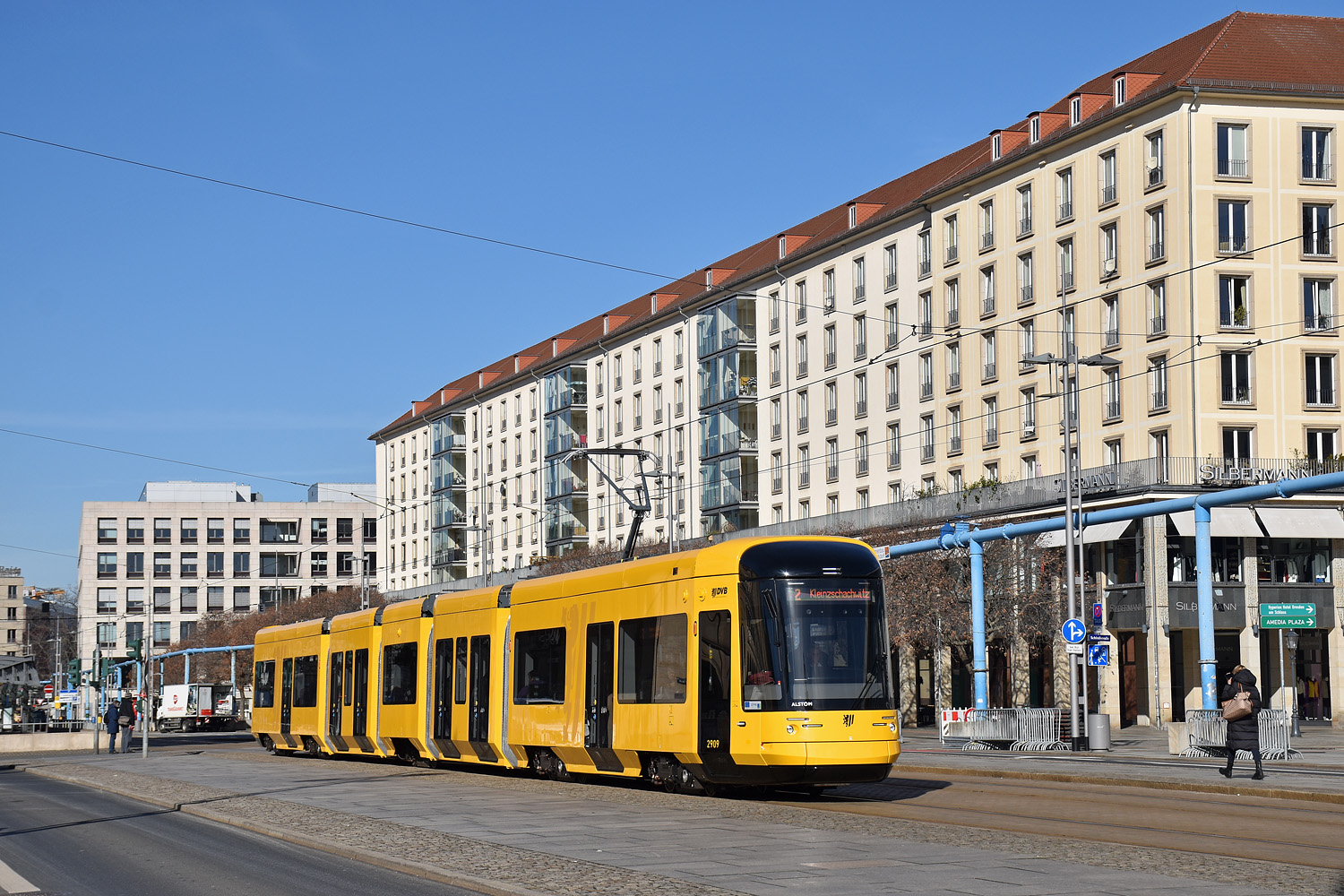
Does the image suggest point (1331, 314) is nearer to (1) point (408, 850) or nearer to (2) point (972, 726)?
(2) point (972, 726)

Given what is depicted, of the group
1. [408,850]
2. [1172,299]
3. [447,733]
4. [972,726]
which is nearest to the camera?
[408,850]

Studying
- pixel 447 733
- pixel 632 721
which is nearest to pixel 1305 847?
pixel 632 721

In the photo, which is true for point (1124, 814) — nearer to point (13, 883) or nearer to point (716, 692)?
point (716, 692)

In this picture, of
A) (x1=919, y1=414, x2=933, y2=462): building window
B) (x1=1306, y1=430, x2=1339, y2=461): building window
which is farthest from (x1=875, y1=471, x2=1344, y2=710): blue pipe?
(x1=919, y1=414, x2=933, y2=462): building window

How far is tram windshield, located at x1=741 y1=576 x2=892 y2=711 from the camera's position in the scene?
1970 cm

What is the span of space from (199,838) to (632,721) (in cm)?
691

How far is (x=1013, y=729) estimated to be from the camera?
1436 inches

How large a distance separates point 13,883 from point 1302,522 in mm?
48282

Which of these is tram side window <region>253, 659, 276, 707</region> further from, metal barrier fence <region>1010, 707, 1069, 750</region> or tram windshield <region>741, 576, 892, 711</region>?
Answer: tram windshield <region>741, 576, 892, 711</region>

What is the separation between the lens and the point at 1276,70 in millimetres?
58000

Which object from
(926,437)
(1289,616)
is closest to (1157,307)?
(926,437)

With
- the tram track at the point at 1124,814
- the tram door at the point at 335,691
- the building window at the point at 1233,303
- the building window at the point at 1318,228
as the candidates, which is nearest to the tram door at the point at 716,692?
the tram track at the point at 1124,814

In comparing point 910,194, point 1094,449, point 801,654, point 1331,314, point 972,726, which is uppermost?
point 910,194

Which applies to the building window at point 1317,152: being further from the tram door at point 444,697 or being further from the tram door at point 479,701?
the tram door at point 479,701
